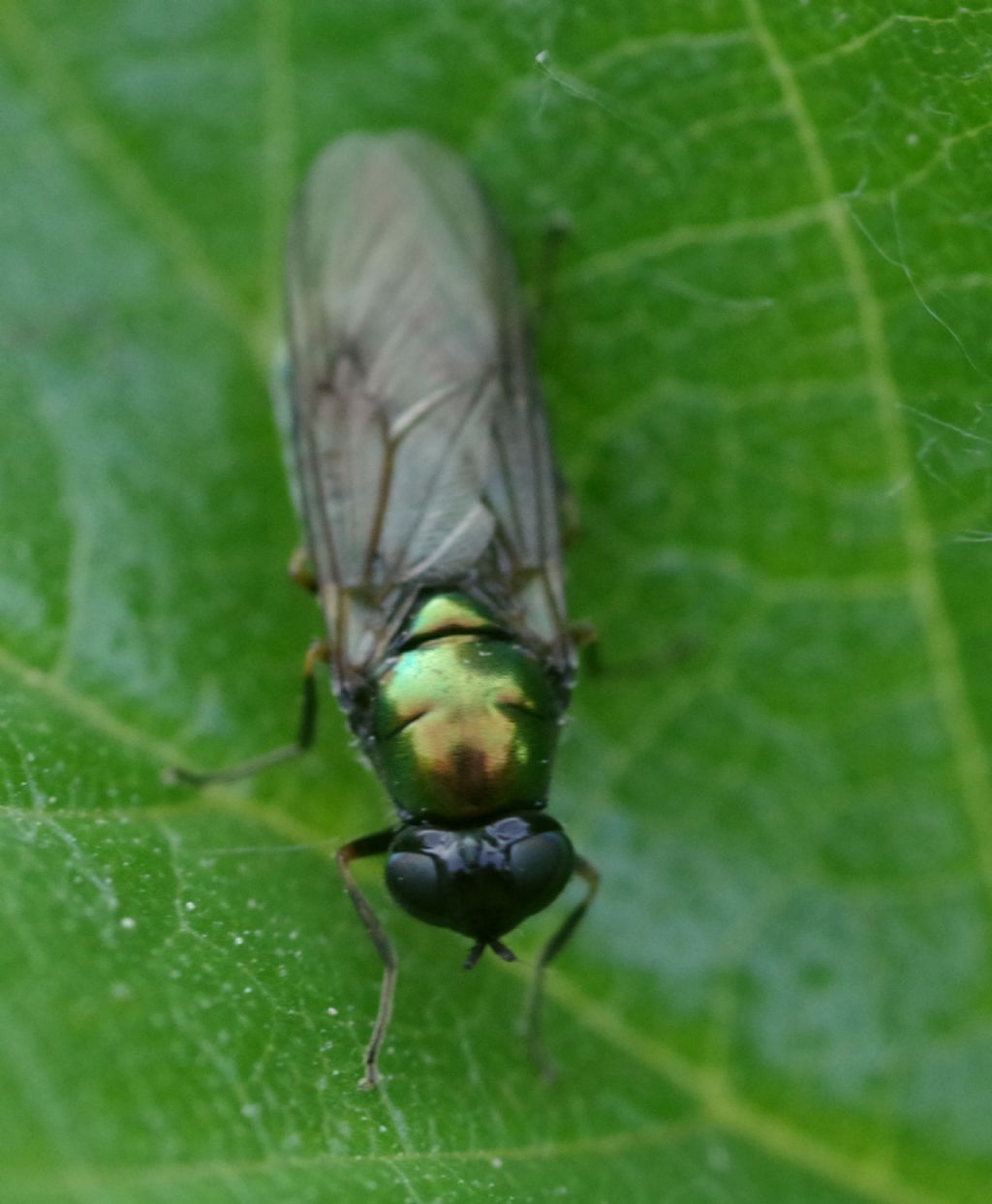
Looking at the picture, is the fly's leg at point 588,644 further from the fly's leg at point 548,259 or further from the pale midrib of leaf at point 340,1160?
the pale midrib of leaf at point 340,1160

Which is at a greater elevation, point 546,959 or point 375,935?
point 375,935

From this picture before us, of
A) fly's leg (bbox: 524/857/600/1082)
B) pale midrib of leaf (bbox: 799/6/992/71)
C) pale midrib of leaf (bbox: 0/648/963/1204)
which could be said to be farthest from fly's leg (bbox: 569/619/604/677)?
pale midrib of leaf (bbox: 799/6/992/71)

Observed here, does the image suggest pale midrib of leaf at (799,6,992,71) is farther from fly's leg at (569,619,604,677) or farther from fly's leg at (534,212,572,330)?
fly's leg at (569,619,604,677)

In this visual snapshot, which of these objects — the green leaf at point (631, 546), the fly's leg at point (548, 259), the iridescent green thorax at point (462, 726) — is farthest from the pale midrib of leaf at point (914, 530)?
the iridescent green thorax at point (462, 726)

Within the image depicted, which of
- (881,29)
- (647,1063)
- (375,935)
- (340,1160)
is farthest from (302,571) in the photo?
(881,29)

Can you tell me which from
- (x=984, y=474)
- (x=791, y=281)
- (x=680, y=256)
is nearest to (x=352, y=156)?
(x=680, y=256)

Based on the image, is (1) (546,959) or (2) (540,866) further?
(1) (546,959)

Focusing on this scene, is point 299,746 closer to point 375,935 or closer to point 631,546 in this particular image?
point 375,935
